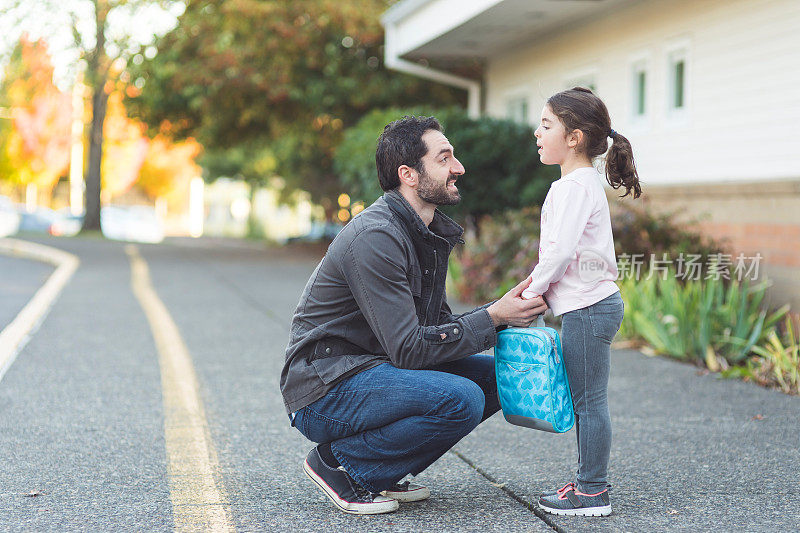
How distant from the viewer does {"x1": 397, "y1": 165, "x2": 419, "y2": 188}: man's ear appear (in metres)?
3.84

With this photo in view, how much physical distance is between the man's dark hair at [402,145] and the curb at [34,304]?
4.09 m

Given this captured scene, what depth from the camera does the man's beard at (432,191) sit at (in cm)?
382

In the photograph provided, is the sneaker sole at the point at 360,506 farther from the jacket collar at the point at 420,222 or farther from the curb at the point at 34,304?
the curb at the point at 34,304

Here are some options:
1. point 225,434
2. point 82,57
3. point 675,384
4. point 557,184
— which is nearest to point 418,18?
point 675,384

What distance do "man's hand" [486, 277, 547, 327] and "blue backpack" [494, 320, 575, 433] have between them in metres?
0.07

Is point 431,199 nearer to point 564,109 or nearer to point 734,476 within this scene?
point 564,109

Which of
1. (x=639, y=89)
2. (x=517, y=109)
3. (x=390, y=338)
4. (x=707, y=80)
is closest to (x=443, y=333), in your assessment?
(x=390, y=338)

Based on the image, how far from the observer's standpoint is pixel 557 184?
3742mm

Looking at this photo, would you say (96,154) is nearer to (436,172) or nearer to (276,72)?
(276,72)

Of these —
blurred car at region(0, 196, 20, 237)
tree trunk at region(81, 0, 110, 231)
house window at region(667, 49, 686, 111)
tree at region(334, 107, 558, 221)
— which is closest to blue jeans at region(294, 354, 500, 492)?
house window at region(667, 49, 686, 111)

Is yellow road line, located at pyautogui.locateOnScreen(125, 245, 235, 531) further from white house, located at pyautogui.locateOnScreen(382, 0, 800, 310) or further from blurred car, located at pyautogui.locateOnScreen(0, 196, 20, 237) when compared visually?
blurred car, located at pyautogui.locateOnScreen(0, 196, 20, 237)

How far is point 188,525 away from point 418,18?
11.3 meters

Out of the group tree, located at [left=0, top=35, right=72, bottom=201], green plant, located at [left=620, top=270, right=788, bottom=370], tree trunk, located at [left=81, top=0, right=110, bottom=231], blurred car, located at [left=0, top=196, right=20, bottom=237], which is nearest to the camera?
green plant, located at [left=620, top=270, right=788, bottom=370]

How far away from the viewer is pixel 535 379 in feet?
12.4
